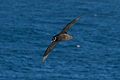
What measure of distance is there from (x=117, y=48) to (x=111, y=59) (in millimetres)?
4426

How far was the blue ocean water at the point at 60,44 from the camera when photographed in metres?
64.5

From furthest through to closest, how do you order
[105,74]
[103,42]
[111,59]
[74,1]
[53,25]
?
[74,1], [53,25], [103,42], [111,59], [105,74]

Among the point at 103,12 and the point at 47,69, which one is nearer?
the point at 47,69

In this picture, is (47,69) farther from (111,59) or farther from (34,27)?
(34,27)

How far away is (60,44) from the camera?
7569cm

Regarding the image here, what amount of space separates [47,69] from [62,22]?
1832cm

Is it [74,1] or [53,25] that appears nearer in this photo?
[53,25]

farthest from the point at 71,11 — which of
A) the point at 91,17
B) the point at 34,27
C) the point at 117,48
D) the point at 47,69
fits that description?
the point at 47,69

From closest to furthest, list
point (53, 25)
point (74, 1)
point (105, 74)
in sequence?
point (105, 74)
point (53, 25)
point (74, 1)

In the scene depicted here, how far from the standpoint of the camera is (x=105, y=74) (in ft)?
211

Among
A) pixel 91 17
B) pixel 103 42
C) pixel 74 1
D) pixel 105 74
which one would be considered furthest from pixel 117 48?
pixel 74 1

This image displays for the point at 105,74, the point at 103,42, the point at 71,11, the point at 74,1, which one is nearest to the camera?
the point at 105,74

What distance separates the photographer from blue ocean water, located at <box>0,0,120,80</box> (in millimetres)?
64500

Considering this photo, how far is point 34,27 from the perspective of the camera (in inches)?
3147
